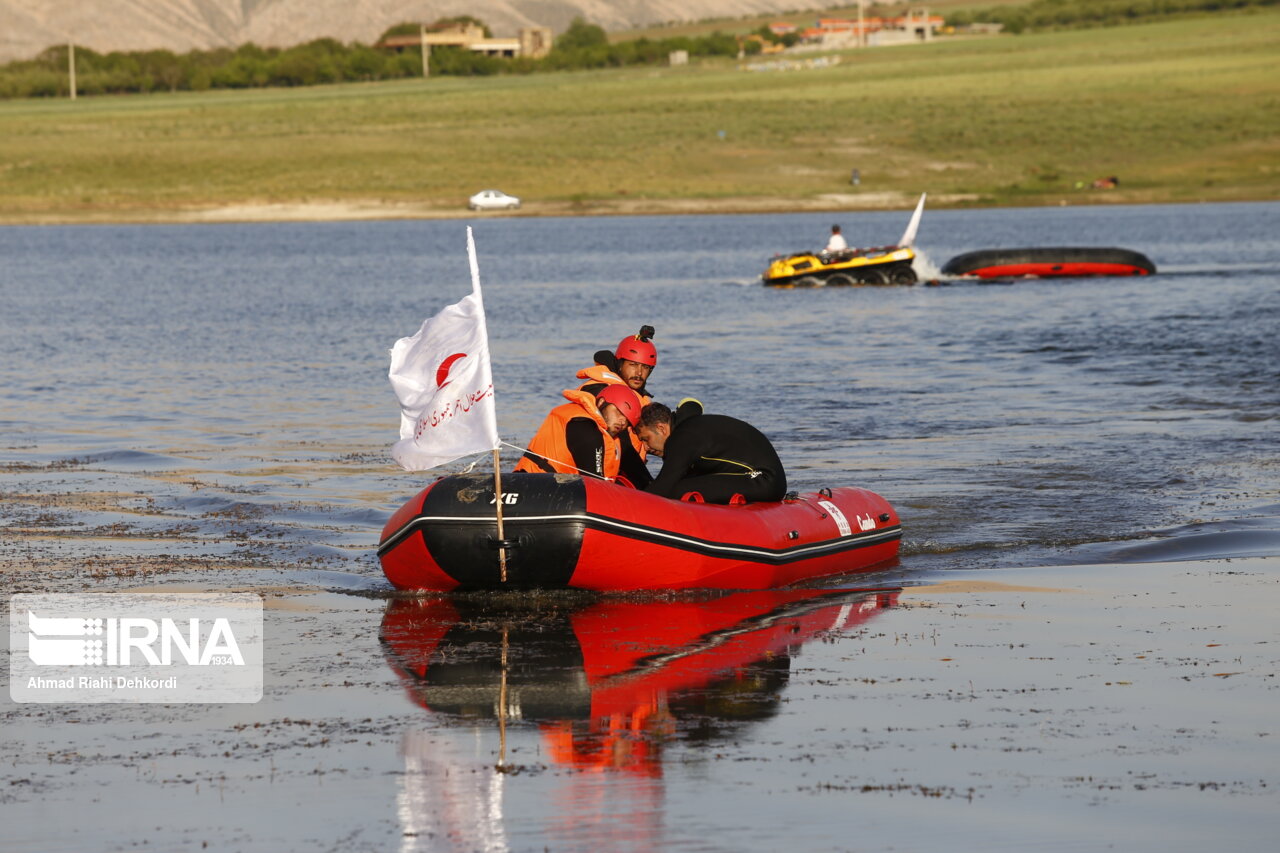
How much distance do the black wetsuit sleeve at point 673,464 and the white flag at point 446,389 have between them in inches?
60.7

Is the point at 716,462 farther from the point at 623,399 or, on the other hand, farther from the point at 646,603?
the point at 646,603

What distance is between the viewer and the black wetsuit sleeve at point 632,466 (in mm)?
12844

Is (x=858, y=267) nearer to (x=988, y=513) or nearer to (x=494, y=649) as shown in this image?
(x=988, y=513)

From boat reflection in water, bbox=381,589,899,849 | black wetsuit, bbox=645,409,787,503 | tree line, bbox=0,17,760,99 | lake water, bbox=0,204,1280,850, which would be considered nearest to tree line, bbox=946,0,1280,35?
tree line, bbox=0,17,760,99

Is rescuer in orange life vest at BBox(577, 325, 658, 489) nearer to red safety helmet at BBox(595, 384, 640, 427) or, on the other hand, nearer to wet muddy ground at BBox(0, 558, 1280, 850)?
red safety helmet at BBox(595, 384, 640, 427)

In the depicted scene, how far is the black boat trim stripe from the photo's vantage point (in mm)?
11617

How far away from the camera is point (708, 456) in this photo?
1284cm

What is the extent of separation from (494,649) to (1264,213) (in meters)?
74.0

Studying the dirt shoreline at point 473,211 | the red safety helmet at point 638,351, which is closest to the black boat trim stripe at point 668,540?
the red safety helmet at point 638,351

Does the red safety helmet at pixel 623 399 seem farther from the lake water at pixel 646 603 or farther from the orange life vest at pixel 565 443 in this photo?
the lake water at pixel 646 603

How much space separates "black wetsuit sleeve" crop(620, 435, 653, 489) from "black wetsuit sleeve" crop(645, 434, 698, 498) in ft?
0.84

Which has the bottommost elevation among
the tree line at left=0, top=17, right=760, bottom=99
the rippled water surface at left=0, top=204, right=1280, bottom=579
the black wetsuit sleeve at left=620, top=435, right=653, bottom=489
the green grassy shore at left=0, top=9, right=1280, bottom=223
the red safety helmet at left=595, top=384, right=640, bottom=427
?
the rippled water surface at left=0, top=204, right=1280, bottom=579

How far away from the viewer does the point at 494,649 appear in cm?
1071

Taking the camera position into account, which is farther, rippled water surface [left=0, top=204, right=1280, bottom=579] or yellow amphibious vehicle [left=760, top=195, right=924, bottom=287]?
yellow amphibious vehicle [left=760, top=195, right=924, bottom=287]
